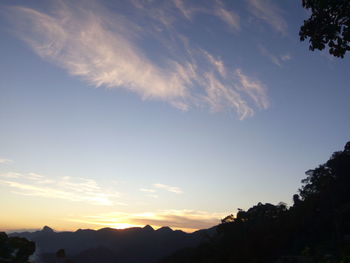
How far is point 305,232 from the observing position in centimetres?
6612

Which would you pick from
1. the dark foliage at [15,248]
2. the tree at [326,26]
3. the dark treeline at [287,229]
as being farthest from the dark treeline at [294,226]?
the tree at [326,26]

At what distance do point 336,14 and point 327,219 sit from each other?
60310 mm

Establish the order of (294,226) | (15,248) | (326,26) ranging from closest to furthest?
(326,26), (15,248), (294,226)

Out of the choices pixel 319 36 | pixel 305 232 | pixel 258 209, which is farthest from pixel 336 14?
pixel 258 209

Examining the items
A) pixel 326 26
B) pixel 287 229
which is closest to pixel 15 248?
pixel 287 229

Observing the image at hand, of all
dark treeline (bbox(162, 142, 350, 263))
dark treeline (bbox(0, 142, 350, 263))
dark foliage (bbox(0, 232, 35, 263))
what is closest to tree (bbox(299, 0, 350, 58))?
dark treeline (bbox(0, 142, 350, 263))

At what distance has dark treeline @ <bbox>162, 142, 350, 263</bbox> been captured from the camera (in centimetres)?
5794

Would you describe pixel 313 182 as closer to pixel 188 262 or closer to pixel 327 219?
pixel 327 219

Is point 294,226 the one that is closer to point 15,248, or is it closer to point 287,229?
point 287,229

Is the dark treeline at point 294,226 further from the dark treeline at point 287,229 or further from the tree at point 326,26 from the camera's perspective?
the tree at point 326,26

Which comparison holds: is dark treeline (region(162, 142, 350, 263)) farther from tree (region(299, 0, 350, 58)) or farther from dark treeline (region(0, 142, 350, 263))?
tree (region(299, 0, 350, 58))

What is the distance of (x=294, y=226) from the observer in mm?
68375

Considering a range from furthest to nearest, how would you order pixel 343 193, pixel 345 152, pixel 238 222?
pixel 238 222
pixel 345 152
pixel 343 193

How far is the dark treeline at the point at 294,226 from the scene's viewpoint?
57938mm
